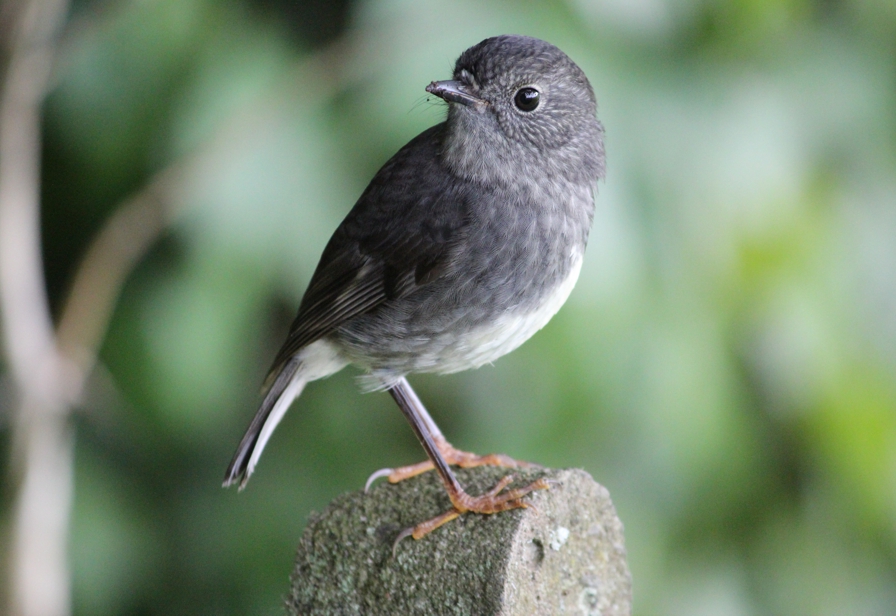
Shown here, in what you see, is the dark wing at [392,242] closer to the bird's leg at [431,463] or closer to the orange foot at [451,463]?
the bird's leg at [431,463]

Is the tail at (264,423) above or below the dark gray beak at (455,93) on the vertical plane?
below

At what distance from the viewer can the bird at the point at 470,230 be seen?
2.19m

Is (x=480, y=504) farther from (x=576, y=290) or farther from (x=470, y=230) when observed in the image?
(x=576, y=290)

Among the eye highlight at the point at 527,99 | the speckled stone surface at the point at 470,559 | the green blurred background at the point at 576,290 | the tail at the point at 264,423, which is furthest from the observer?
the green blurred background at the point at 576,290

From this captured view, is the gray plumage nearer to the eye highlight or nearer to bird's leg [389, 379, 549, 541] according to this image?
the eye highlight

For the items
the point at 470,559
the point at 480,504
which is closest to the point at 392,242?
the point at 480,504

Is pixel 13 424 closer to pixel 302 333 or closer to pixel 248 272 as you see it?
pixel 248 272

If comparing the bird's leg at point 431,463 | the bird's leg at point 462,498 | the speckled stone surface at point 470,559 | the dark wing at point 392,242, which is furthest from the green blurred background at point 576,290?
the speckled stone surface at point 470,559

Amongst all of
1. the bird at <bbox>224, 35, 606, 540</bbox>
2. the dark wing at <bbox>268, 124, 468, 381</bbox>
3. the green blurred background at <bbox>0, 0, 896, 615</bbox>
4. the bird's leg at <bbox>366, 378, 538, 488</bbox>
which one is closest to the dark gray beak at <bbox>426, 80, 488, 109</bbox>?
the bird at <bbox>224, 35, 606, 540</bbox>

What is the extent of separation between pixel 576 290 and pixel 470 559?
54.5 inches

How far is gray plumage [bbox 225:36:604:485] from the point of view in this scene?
2.20 metres

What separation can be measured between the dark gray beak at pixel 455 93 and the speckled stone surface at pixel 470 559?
31.7 inches

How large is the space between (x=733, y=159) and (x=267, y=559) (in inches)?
88.4

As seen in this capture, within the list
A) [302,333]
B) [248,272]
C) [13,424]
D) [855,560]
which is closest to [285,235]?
[248,272]
